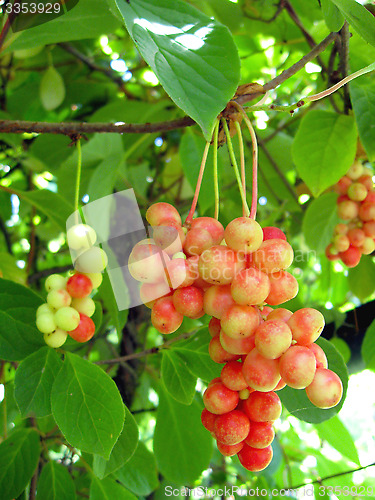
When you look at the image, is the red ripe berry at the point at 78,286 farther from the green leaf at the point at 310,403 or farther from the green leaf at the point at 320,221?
the green leaf at the point at 320,221

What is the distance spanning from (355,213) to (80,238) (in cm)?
53

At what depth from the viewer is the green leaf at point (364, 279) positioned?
1041 millimetres

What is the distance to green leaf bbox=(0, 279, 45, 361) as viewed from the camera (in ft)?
1.92

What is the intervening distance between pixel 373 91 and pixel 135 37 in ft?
1.47

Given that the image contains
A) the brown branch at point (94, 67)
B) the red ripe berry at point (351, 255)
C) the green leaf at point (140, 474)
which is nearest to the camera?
the green leaf at point (140, 474)

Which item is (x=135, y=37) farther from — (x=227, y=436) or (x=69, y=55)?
(x=69, y=55)

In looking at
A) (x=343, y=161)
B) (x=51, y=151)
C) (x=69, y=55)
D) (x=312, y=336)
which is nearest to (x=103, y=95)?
(x=69, y=55)

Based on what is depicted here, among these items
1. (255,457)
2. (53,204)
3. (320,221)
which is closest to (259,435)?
(255,457)

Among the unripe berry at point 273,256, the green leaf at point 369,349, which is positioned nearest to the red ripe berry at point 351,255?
the green leaf at point 369,349

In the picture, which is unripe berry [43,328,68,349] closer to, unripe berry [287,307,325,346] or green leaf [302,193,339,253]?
unripe berry [287,307,325,346]

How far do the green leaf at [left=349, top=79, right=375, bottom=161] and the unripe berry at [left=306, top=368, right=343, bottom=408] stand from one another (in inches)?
16.2

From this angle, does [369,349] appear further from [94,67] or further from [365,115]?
[94,67]

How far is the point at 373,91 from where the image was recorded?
2.33 ft

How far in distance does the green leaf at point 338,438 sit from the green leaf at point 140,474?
0.29 m
